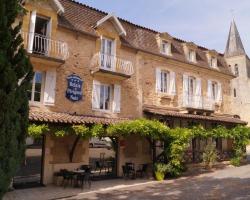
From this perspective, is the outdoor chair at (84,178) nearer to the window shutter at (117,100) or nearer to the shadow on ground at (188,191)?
the shadow on ground at (188,191)

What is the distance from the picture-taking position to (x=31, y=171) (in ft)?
57.8

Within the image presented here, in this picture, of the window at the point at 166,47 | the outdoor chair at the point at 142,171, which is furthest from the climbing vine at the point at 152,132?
the window at the point at 166,47

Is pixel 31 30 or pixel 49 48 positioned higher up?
pixel 31 30

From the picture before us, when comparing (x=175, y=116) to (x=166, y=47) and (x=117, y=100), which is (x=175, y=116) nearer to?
(x=117, y=100)

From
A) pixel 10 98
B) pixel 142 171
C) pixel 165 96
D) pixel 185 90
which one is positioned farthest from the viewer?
pixel 185 90

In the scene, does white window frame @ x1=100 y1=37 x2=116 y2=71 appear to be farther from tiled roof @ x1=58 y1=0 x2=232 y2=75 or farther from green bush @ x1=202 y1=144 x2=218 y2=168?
green bush @ x1=202 y1=144 x2=218 y2=168

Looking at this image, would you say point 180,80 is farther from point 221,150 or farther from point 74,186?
point 74,186

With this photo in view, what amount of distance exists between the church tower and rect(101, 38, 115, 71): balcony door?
3337 cm

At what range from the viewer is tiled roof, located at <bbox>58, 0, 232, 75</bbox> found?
638 inches

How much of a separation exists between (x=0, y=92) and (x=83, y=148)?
30.9 ft

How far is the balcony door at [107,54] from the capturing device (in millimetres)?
16672

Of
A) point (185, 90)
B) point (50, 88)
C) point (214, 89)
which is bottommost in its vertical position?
point (50, 88)

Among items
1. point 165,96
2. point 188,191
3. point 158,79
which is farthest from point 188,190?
point 158,79

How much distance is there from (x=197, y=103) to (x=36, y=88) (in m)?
11.2
